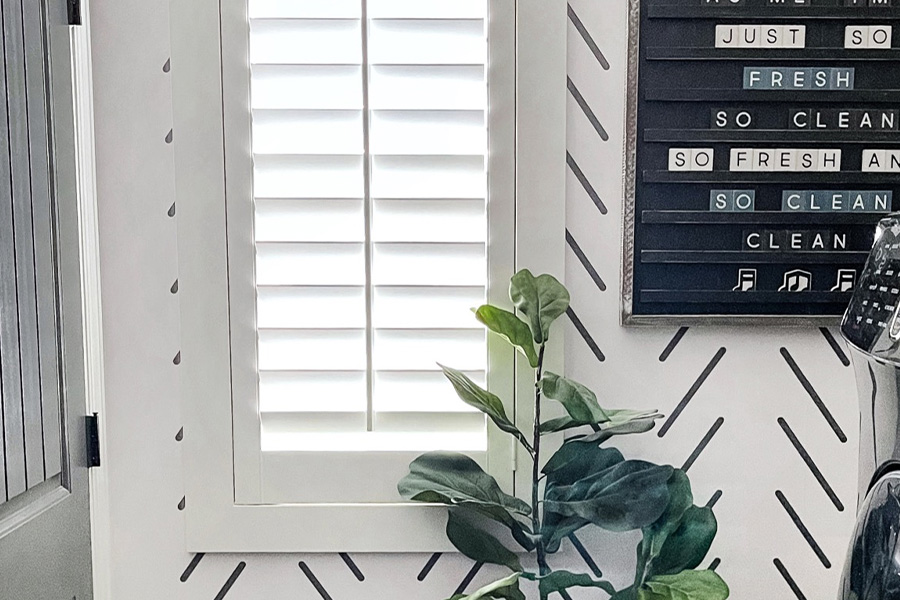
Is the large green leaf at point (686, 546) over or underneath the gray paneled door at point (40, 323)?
underneath

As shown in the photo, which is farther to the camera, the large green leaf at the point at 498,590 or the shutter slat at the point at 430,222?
the shutter slat at the point at 430,222

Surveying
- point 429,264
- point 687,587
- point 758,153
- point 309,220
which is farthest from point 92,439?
point 758,153

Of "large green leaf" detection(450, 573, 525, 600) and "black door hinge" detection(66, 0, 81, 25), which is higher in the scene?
"black door hinge" detection(66, 0, 81, 25)

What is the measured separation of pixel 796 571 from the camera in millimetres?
1233

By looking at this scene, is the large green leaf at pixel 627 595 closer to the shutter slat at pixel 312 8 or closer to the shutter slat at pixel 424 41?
the shutter slat at pixel 424 41

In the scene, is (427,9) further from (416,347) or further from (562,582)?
(562,582)

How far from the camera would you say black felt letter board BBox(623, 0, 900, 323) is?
3.70 ft

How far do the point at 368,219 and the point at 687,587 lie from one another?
26.6 inches

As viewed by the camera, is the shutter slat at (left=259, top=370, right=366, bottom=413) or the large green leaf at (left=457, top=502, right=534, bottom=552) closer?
the large green leaf at (left=457, top=502, right=534, bottom=552)

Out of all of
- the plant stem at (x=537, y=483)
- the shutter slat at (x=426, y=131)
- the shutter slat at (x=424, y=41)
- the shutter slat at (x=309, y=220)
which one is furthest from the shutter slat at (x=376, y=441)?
the shutter slat at (x=424, y=41)

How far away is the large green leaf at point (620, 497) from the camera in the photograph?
1040 millimetres

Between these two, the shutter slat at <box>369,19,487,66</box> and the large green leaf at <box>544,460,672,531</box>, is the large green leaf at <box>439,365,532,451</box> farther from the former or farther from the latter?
the shutter slat at <box>369,19,487,66</box>

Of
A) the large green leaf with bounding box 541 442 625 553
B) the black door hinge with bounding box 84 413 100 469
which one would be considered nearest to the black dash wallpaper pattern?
the black door hinge with bounding box 84 413 100 469

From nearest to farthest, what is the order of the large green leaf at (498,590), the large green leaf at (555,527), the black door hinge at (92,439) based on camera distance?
the large green leaf at (498,590) < the large green leaf at (555,527) < the black door hinge at (92,439)
